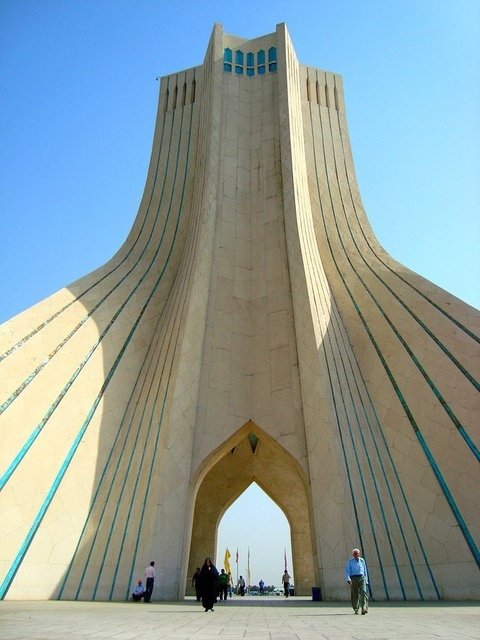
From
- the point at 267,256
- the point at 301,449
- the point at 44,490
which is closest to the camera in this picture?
the point at 44,490

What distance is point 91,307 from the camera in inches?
380

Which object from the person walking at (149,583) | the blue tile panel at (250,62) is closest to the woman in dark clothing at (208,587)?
the person walking at (149,583)

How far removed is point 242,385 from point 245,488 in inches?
245

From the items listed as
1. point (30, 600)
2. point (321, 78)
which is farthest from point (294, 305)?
point (321, 78)

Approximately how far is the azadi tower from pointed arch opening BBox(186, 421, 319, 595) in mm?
103

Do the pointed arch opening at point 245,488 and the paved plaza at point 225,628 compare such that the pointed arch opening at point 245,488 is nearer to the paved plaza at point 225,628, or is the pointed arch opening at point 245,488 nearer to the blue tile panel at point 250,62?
the paved plaza at point 225,628

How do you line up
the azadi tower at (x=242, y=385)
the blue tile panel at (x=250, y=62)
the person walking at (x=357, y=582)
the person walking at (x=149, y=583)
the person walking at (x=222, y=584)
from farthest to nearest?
the blue tile panel at (x=250, y=62), the person walking at (x=222, y=584), the azadi tower at (x=242, y=385), the person walking at (x=149, y=583), the person walking at (x=357, y=582)

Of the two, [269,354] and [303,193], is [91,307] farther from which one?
[303,193]

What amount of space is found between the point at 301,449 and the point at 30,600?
4463mm

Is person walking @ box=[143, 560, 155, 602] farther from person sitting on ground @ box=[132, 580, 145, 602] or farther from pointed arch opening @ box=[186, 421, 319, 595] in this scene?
pointed arch opening @ box=[186, 421, 319, 595]

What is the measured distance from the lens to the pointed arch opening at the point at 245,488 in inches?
538

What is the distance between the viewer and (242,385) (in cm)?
930

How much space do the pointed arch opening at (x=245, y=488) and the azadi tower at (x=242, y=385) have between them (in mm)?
103

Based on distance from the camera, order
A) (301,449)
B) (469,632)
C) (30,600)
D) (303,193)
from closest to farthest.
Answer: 1. (469,632)
2. (30,600)
3. (301,449)
4. (303,193)
